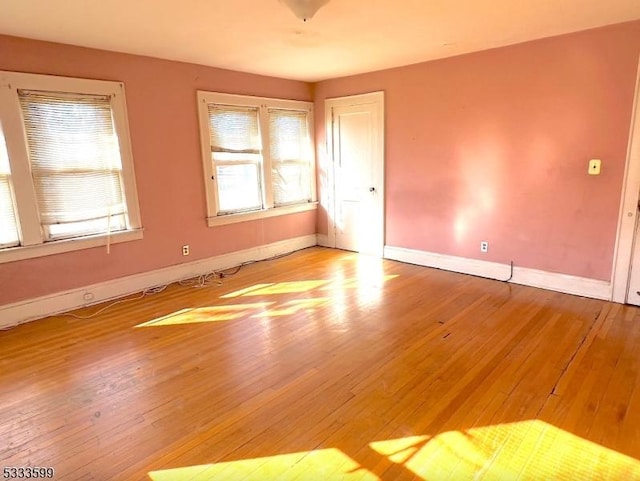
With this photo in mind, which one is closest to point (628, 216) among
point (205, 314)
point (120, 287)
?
point (205, 314)

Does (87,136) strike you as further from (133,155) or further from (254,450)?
(254,450)

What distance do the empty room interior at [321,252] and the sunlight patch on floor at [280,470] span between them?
0.01 m

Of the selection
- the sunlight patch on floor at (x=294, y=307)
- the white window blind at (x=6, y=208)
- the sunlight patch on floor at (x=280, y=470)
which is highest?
the white window blind at (x=6, y=208)

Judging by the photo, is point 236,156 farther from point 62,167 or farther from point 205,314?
point 205,314

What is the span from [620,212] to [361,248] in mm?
3031

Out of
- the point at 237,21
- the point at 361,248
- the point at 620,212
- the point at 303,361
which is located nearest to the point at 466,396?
the point at 303,361

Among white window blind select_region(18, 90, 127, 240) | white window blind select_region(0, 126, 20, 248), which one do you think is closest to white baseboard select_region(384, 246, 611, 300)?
white window blind select_region(18, 90, 127, 240)

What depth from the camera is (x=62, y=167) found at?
→ 11.8 ft

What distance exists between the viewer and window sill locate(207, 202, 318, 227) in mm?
4852

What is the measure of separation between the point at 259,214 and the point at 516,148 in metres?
3.15

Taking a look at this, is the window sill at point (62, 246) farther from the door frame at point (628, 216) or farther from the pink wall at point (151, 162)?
the door frame at point (628, 216)

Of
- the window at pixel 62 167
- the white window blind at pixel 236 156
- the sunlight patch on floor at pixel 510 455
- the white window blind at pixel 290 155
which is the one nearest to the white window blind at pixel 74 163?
the window at pixel 62 167

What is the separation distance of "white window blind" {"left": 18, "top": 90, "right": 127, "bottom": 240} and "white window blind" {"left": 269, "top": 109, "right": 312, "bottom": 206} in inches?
81.5

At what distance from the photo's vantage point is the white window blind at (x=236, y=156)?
4.75 meters
